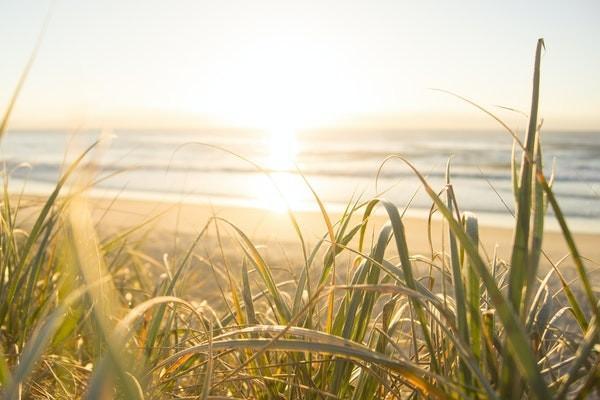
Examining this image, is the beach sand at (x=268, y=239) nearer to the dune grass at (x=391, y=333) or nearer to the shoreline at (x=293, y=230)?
the shoreline at (x=293, y=230)

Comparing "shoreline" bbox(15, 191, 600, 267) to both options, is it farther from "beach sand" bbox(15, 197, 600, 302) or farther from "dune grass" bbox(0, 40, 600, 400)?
"dune grass" bbox(0, 40, 600, 400)

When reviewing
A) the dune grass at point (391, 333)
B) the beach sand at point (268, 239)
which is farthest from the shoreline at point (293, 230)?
the dune grass at point (391, 333)

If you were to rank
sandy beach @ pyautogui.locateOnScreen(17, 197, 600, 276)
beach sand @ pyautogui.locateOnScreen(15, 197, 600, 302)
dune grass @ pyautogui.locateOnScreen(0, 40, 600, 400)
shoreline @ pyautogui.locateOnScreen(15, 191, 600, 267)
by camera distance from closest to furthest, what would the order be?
dune grass @ pyautogui.locateOnScreen(0, 40, 600, 400) → beach sand @ pyautogui.locateOnScreen(15, 197, 600, 302) → sandy beach @ pyautogui.locateOnScreen(17, 197, 600, 276) → shoreline @ pyautogui.locateOnScreen(15, 191, 600, 267)

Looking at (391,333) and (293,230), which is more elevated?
(391,333)

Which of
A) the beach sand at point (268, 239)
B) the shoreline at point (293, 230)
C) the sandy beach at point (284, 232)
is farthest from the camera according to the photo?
the shoreline at point (293, 230)

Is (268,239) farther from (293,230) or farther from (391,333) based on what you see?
(391,333)

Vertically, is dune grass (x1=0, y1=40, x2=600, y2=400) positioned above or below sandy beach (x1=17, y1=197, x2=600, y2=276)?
Result: above

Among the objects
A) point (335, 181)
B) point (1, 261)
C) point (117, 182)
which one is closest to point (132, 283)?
point (1, 261)

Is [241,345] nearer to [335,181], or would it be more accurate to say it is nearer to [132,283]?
[132,283]

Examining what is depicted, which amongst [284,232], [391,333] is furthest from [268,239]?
[391,333]

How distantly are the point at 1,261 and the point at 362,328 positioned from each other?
3.72ft

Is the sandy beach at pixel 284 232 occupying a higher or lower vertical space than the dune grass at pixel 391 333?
lower

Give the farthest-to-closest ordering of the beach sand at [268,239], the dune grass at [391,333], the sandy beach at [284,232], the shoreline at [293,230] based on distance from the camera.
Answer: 1. the shoreline at [293,230]
2. the sandy beach at [284,232]
3. the beach sand at [268,239]
4. the dune grass at [391,333]

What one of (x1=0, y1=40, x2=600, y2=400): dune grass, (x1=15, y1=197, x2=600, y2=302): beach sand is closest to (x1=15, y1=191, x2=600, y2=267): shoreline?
(x1=15, y1=197, x2=600, y2=302): beach sand
